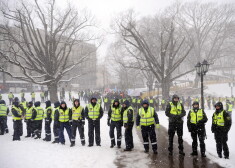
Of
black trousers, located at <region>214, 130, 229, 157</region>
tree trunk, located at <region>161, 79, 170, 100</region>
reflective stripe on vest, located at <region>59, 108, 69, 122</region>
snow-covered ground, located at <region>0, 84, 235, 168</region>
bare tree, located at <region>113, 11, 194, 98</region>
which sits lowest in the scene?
snow-covered ground, located at <region>0, 84, 235, 168</region>

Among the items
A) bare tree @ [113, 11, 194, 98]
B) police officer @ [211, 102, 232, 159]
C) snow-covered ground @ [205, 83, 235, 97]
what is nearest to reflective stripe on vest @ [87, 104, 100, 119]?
police officer @ [211, 102, 232, 159]

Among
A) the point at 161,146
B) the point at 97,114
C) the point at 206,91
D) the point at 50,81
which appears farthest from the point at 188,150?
the point at 206,91

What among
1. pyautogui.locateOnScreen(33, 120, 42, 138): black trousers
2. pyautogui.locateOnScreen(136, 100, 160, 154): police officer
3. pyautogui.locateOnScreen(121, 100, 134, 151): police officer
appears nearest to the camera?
pyautogui.locateOnScreen(136, 100, 160, 154): police officer

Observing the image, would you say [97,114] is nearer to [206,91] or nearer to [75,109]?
[75,109]

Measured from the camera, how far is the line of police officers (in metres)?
6.97

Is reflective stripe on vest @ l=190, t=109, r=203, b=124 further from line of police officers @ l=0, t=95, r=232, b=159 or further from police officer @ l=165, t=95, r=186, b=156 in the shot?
police officer @ l=165, t=95, r=186, b=156

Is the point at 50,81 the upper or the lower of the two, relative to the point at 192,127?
upper

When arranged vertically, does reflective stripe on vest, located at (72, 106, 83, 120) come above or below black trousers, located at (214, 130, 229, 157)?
above

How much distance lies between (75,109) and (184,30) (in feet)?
126

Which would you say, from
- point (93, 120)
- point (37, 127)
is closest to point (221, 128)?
point (93, 120)

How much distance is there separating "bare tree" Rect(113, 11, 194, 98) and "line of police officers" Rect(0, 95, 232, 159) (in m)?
15.4

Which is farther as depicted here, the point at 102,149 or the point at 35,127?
the point at 35,127

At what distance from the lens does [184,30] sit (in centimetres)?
4197

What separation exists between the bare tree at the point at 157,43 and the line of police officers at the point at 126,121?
15.4 meters
